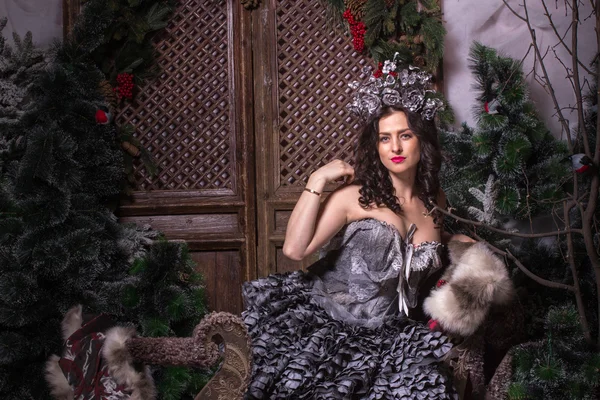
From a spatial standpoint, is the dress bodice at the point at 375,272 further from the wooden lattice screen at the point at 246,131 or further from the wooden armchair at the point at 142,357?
the wooden lattice screen at the point at 246,131

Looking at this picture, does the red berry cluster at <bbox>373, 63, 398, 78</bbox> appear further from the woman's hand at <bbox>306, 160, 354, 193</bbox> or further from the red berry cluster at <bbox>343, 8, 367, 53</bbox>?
the woman's hand at <bbox>306, 160, 354, 193</bbox>

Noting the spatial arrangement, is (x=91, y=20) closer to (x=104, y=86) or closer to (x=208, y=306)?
(x=104, y=86)

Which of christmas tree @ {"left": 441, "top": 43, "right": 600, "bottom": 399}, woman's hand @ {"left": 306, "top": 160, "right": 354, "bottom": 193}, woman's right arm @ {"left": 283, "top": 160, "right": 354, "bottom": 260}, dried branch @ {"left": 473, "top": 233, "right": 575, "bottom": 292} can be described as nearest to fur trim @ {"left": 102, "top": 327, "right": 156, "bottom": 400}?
woman's right arm @ {"left": 283, "top": 160, "right": 354, "bottom": 260}

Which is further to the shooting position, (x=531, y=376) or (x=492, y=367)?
(x=492, y=367)

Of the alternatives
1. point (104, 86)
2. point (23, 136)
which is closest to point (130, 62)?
point (104, 86)

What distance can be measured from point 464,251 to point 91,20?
217 centimetres

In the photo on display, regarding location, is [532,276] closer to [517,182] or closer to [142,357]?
[517,182]

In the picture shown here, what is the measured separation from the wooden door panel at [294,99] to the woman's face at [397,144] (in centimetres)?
120

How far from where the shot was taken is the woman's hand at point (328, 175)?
2466mm

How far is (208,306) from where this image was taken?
12.3ft

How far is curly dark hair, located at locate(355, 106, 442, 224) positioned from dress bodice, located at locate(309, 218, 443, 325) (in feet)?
0.32

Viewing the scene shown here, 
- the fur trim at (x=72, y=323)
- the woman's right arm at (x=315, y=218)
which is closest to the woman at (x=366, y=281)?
the woman's right arm at (x=315, y=218)

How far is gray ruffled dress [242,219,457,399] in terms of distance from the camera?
7.02ft

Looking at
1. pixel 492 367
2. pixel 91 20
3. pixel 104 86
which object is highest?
pixel 91 20
